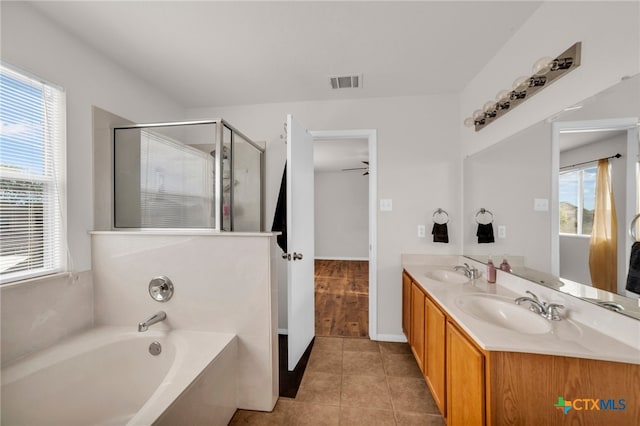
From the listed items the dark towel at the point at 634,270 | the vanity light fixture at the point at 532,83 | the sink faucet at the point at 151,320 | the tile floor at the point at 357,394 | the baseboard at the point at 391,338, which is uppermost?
the vanity light fixture at the point at 532,83

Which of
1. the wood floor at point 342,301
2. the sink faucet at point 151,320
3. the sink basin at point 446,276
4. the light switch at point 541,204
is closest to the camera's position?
the light switch at point 541,204

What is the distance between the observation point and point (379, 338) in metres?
2.39

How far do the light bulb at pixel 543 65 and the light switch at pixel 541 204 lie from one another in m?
0.67

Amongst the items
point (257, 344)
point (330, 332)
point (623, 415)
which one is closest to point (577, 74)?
point (623, 415)

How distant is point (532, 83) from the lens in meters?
1.33

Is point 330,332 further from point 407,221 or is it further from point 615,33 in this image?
point 615,33

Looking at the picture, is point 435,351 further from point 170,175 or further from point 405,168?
point 170,175

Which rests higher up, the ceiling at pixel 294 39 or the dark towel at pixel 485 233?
the ceiling at pixel 294 39

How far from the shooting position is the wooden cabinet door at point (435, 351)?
1.37 metres

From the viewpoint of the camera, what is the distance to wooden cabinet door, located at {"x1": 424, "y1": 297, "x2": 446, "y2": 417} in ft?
4.48

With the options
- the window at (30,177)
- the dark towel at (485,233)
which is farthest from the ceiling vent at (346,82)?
the window at (30,177)

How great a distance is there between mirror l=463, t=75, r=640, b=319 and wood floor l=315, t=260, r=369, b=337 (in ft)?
4.69

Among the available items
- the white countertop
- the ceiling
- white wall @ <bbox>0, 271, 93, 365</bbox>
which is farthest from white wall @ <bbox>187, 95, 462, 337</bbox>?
white wall @ <bbox>0, 271, 93, 365</bbox>

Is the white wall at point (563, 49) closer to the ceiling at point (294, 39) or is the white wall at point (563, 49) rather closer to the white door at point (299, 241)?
the ceiling at point (294, 39)
